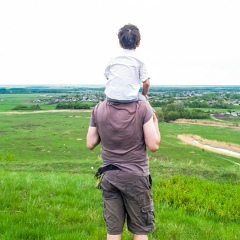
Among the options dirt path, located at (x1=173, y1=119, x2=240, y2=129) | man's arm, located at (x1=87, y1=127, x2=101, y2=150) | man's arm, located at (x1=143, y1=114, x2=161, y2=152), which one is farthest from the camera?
dirt path, located at (x1=173, y1=119, x2=240, y2=129)

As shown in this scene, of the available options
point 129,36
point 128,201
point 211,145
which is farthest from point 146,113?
point 211,145

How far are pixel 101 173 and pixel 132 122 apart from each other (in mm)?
642

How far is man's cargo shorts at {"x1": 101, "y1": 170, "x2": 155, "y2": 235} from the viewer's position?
3.19 meters

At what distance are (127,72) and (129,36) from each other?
35 cm

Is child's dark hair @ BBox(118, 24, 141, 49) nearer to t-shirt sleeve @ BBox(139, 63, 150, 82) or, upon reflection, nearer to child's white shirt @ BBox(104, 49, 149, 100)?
child's white shirt @ BBox(104, 49, 149, 100)

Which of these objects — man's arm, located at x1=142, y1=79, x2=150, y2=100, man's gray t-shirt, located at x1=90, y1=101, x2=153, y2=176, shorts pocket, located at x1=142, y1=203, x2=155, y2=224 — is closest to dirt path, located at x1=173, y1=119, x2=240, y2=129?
shorts pocket, located at x1=142, y1=203, x2=155, y2=224

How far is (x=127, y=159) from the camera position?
318 centimetres

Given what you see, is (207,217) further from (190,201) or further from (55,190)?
(55,190)

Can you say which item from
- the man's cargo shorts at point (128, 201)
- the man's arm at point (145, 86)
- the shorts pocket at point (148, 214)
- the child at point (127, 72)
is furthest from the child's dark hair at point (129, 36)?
the shorts pocket at point (148, 214)

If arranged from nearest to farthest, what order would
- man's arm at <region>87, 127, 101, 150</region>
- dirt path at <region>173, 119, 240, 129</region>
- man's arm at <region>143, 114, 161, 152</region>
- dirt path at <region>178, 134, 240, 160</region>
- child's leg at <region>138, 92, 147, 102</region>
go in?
man's arm at <region>143, 114, 161, 152</region>, child's leg at <region>138, 92, 147, 102</region>, man's arm at <region>87, 127, 101, 150</region>, dirt path at <region>178, 134, 240, 160</region>, dirt path at <region>173, 119, 240, 129</region>

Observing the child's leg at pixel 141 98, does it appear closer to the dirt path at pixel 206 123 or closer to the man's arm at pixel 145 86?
the man's arm at pixel 145 86

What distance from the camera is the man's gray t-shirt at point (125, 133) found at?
10.2 ft

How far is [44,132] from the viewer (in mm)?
59594

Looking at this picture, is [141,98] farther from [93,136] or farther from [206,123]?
[206,123]
